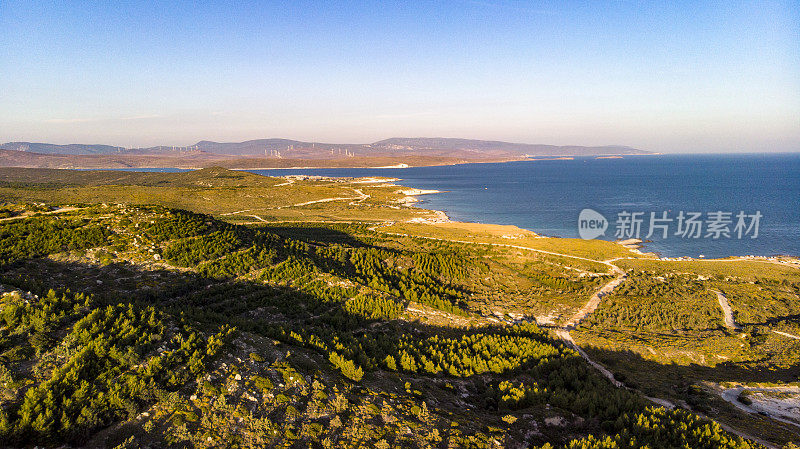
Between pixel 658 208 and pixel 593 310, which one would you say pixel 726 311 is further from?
pixel 658 208

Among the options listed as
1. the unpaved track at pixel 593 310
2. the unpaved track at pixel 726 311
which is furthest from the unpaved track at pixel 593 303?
the unpaved track at pixel 726 311

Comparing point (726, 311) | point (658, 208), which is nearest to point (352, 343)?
point (726, 311)

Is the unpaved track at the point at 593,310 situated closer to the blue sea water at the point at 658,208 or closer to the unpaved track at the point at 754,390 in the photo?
the unpaved track at the point at 754,390

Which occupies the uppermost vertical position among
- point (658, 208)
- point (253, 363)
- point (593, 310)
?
point (658, 208)

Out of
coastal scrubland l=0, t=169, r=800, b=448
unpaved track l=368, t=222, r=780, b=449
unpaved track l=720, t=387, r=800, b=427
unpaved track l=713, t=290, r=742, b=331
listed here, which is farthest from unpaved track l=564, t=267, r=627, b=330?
unpaved track l=720, t=387, r=800, b=427

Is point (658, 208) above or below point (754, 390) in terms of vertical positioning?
above

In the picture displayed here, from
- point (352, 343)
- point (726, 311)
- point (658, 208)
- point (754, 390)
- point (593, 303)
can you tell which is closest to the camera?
point (352, 343)

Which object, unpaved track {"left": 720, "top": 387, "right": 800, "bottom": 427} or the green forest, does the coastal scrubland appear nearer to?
the green forest

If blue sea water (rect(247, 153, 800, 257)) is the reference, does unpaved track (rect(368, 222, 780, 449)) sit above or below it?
below

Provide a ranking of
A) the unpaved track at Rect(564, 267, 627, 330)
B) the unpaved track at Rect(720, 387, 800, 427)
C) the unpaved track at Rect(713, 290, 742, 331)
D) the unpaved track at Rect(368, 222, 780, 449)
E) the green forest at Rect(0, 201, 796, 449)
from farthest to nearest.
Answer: the unpaved track at Rect(713, 290, 742, 331) < the unpaved track at Rect(564, 267, 627, 330) < the unpaved track at Rect(720, 387, 800, 427) < the unpaved track at Rect(368, 222, 780, 449) < the green forest at Rect(0, 201, 796, 449)

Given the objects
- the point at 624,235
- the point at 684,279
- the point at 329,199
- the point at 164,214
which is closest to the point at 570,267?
the point at 684,279
